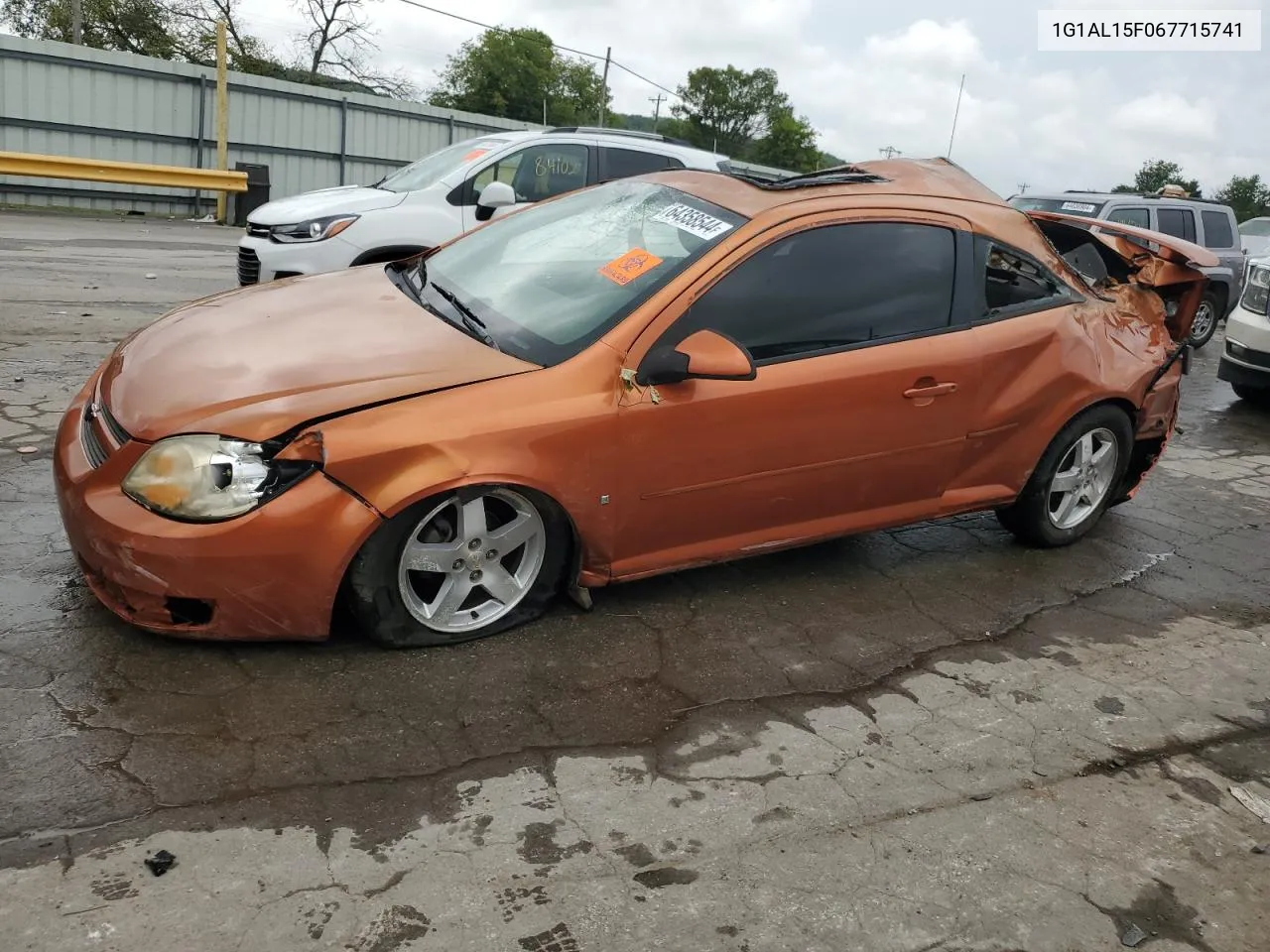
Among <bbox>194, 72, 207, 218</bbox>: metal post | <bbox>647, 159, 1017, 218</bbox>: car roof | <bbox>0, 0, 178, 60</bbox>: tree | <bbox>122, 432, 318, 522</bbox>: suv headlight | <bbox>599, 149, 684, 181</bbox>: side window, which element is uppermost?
<bbox>0, 0, 178, 60</bbox>: tree

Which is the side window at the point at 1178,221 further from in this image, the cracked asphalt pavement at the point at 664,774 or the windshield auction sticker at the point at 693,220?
the windshield auction sticker at the point at 693,220

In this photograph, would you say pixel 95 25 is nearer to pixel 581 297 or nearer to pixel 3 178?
pixel 3 178

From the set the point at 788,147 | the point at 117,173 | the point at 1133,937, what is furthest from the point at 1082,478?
the point at 788,147

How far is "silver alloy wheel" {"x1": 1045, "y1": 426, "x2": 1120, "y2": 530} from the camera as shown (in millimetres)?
4852

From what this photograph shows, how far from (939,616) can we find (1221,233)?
456 inches

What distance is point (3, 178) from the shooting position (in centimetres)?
1784

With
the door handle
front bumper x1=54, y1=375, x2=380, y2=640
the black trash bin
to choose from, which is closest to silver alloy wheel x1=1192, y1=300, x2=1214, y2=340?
the door handle

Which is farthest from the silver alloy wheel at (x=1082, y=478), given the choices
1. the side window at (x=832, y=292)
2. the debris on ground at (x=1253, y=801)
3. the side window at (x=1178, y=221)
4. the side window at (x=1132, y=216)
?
the side window at (x=1178, y=221)

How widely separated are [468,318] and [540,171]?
5.58 m

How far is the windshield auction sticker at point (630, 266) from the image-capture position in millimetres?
3838

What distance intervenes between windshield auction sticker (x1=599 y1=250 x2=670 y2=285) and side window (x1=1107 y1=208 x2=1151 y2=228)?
9897 millimetres

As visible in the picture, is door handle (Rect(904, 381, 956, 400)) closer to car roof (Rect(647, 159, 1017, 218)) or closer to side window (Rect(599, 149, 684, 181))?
car roof (Rect(647, 159, 1017, 218))

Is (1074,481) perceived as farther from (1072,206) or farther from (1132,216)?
(1132,216)

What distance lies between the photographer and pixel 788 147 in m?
105
